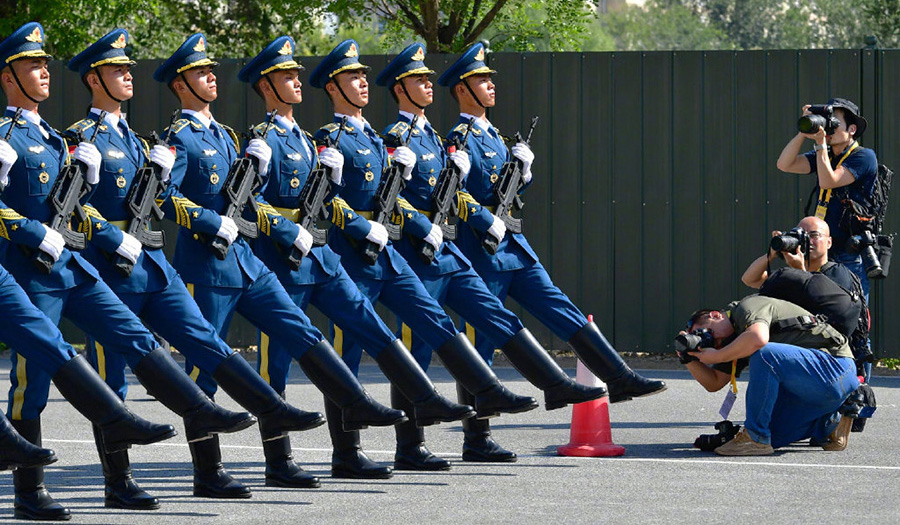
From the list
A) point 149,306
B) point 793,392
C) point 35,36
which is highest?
point 35,36

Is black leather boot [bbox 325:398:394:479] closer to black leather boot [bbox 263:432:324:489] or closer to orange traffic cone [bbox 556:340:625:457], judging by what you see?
black leather boot [bbox 263:432:324:489]

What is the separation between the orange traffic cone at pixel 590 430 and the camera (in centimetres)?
927

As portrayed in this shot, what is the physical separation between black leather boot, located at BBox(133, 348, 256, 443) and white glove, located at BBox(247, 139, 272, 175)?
A: 3.90ft

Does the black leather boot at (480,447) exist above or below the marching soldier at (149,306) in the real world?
below

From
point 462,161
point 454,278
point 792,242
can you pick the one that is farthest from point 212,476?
point 792,242

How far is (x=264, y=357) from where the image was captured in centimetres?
848

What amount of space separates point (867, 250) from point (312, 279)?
11.6ft

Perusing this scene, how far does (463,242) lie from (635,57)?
16.8 ft

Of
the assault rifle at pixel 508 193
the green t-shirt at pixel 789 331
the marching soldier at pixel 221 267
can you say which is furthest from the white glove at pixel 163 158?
the green t-shirt at pixel 789 331

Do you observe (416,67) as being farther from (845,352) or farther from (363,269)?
(845,352)

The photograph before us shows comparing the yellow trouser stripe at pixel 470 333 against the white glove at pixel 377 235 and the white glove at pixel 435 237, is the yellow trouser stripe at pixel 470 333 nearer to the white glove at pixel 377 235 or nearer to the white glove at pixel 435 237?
the white glove at pixel 435 237

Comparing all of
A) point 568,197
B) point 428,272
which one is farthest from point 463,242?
point 568,197

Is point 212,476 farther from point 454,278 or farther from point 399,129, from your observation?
point 399,129

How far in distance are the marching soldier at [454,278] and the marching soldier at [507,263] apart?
0.44 feet
